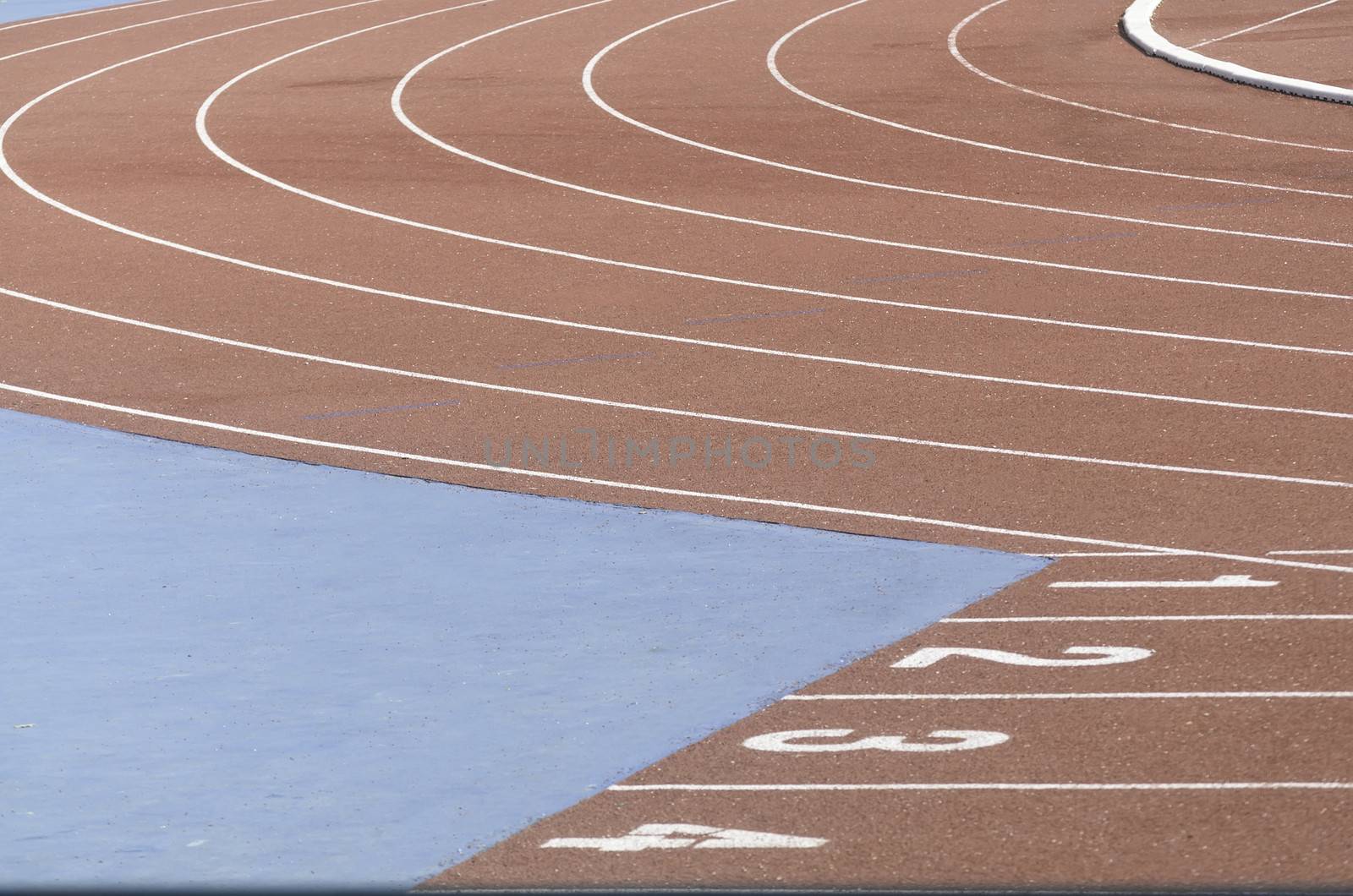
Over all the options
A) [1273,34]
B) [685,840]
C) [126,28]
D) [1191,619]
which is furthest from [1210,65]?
[685,840]

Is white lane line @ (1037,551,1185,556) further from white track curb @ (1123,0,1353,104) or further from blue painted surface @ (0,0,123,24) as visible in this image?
blue painted surface @ (0,0,123,24)

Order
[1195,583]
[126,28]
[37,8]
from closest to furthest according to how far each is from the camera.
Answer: [1195,583], [126,28], [37,8]

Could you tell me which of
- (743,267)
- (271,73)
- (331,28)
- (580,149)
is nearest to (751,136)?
(580,149)

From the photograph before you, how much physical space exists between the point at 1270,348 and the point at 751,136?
5.94 m

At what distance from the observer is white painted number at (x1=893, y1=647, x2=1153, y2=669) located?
5.98m

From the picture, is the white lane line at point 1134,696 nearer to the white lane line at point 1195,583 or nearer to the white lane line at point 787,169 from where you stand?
the white lane line at point 1195,583

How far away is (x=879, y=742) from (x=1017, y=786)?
471 millimetres

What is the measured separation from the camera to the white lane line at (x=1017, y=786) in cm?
500

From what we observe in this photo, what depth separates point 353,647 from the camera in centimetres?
630

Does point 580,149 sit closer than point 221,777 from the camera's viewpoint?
No

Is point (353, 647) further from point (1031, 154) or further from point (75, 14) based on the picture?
point (75, 14)

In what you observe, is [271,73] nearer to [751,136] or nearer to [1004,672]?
[751,136]

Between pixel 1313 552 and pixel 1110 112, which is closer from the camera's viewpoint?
pixel 1313 552

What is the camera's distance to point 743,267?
1109 cm
